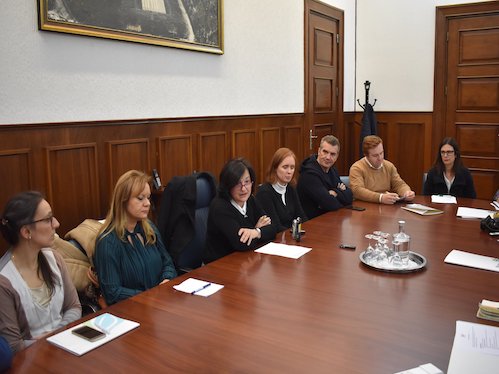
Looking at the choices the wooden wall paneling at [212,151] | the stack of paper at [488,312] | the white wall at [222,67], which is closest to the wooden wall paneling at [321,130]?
the white wall at [222,67]

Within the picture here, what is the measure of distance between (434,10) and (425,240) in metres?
4.55

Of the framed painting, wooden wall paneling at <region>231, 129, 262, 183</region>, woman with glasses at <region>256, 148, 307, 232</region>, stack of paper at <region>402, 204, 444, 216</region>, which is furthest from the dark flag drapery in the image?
woman with glasses at <region>256, 148, 307, 232</region>

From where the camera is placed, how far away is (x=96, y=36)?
3281 millimetres

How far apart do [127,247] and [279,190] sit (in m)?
1.35

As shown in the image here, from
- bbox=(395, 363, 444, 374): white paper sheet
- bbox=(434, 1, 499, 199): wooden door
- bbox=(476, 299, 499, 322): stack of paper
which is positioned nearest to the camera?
bbox=(395, 363, 444, 374): white paper sheet

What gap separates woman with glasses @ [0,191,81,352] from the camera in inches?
75.2

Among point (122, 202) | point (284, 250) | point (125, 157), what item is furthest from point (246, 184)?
point (125, 157)

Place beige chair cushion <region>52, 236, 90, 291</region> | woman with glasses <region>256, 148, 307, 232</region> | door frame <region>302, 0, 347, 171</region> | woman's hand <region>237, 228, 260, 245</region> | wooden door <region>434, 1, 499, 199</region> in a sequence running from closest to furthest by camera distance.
Answer: beige chair cushion <region>52, 236, 90, 291</region>
woman's hand <region>237, 228, 260, 245</region>
woman with glasses <region>256, 148, 307, 232</region>
door frame <region>302, 0, 347, 171</region>
wooden door <region>434, 1, 499, 199</region>

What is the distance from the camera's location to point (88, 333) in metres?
Answer: 1.63

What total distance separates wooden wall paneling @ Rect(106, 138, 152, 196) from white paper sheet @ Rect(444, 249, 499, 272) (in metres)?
2.22

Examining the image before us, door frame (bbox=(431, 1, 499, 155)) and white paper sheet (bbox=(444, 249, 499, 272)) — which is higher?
door frame (bbox=(431, 1, 499, 155))

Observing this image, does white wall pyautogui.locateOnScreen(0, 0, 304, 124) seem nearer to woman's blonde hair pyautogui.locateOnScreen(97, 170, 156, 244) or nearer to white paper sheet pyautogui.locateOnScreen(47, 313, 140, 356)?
woman's blonde hair pyautogui.locateOnScreen(97, 170, 156, 244)

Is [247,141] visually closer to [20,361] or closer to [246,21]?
[246,21]

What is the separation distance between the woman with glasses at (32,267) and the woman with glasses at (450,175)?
11.2 ft
